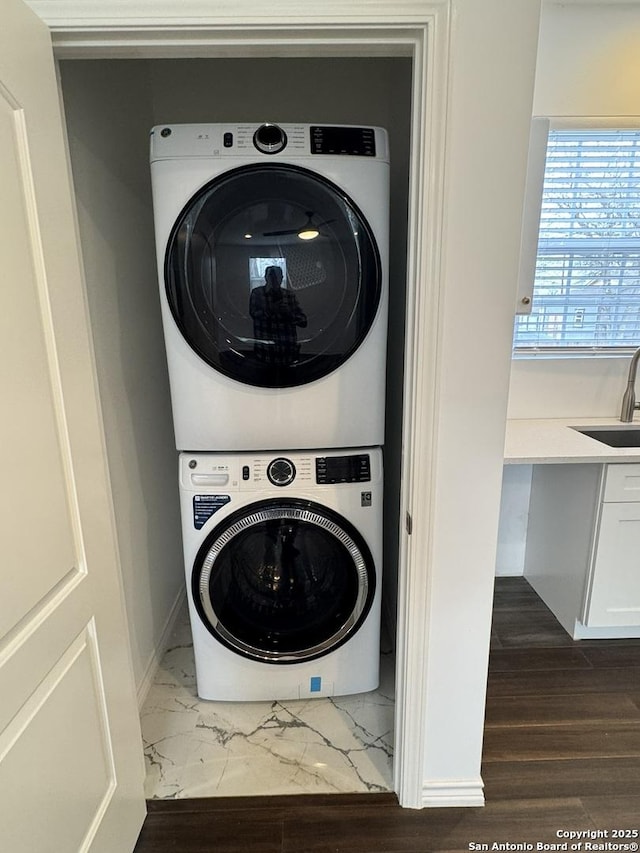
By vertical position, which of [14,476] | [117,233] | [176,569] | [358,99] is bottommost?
[176,569]

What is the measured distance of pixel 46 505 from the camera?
101 centimetres

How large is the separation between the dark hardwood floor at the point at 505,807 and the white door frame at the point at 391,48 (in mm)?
844

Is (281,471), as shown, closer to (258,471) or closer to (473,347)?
(258,471)

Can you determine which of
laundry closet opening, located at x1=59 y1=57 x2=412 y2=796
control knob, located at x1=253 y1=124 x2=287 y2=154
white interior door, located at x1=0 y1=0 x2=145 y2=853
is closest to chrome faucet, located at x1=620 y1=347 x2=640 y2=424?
laundry closet opening, located at x1=59 y1=57 x2=412 y2=796

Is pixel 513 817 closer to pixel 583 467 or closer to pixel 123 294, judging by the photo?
pixel 583 467

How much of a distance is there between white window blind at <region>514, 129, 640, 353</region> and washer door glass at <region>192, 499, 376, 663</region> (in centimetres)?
143

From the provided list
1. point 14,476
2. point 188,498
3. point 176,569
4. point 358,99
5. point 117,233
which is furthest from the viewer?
point 176,569

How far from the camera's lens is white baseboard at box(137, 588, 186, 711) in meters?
1.90

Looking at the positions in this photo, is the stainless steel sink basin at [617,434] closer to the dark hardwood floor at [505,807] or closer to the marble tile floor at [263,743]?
the dark hardwood floor at [505,807]

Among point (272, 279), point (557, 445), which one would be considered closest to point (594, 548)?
point (557, 445)

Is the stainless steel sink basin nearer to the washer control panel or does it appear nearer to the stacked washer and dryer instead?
the stacked washer and dryer

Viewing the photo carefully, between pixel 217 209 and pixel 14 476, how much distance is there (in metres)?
0.96

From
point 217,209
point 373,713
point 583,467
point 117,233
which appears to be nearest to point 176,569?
point 373,713

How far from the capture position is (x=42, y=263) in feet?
3.26
